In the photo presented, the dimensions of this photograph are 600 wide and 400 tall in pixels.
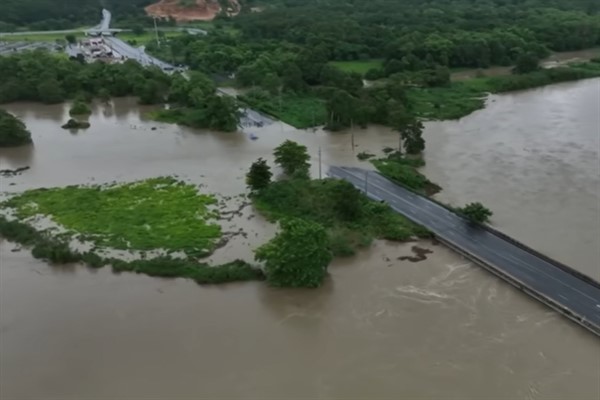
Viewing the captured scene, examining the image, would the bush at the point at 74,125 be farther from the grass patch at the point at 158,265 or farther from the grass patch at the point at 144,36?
the grass patch at the point at 144,36

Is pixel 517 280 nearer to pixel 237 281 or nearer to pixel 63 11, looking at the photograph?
pixel 237 281

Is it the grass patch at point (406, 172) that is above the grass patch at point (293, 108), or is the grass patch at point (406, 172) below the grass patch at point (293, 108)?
below

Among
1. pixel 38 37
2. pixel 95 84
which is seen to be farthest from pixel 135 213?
pixel 38 37

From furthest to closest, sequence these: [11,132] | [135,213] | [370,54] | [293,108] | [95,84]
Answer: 1. [370,54]
2. [95,84]
3. [293,108]
4. [11,132]
5. [135,213]

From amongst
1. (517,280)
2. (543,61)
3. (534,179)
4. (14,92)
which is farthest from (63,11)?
(517,280)

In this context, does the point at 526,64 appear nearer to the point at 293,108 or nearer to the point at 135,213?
the point at 293,108

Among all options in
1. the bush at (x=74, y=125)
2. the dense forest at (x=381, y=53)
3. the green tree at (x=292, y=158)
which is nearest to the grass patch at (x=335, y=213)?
the green tree at (x=292, y=158)
